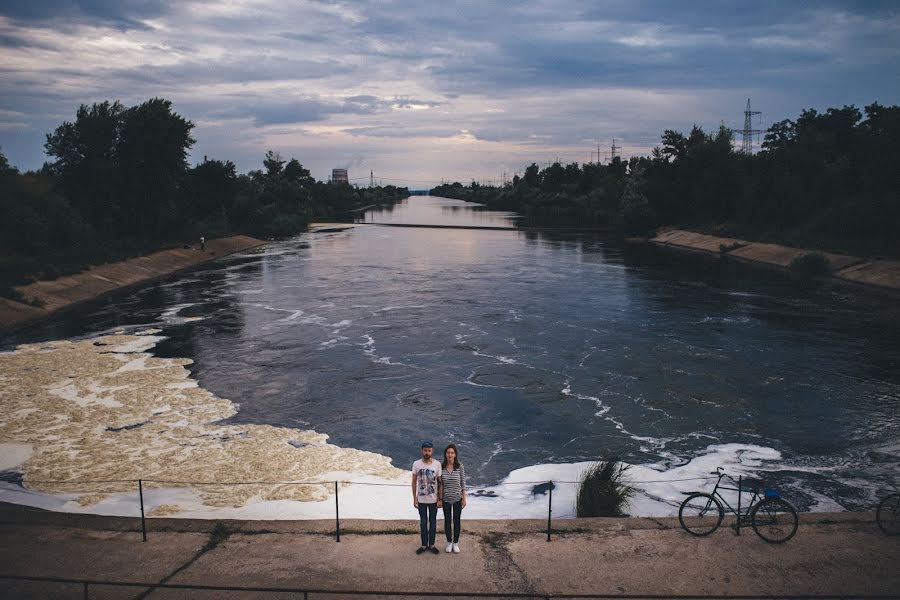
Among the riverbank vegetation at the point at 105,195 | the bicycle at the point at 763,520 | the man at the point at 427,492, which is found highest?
the riverbank vegetation at the point at 105,195

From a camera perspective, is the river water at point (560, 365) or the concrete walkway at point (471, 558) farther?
the river water at point (560, 365)

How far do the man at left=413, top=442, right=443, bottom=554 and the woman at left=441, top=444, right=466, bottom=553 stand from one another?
Result: 0.17m

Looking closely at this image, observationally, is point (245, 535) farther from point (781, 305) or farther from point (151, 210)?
point (151, 210)

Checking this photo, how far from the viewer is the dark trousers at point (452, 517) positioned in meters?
13.3

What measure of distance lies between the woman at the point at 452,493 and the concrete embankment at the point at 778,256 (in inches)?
2316

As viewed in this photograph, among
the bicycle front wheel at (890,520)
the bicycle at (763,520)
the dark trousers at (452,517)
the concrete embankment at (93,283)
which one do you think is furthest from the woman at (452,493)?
the concrete embankment at (93,283)

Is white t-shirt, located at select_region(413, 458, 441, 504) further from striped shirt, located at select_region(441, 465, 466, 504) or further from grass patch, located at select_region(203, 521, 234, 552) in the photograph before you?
grass patch, located at select_region(203, 521, 234, 552)

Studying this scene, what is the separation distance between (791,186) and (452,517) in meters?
93.6

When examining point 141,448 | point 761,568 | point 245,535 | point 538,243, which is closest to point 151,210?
point 538,243

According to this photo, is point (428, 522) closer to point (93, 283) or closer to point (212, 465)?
point (212, 465)

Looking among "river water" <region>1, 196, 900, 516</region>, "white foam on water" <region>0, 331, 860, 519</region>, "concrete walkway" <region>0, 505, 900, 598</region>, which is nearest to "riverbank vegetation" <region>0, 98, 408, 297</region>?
"river water" <region>1, 196, 900, 516</region>

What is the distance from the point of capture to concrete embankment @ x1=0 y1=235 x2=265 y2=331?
47.1 m

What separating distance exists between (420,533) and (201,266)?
251ft

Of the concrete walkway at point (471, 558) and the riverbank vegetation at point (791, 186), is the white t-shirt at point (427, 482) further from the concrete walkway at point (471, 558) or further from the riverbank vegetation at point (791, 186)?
the riverbank vegetation at point (791, 186)
